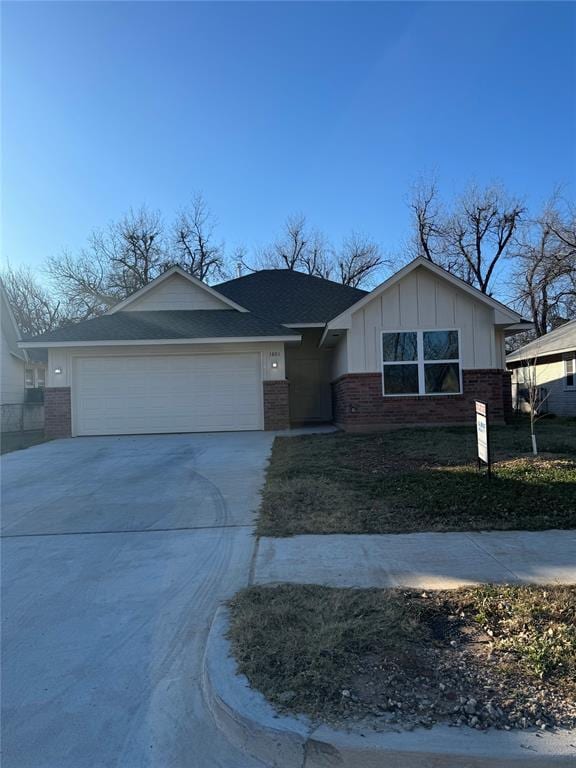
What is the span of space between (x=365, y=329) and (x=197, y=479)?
24.0 ft

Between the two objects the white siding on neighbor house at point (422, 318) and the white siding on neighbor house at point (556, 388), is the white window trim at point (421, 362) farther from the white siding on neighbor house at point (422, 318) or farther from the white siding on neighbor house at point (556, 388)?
the white siding on neighbor house at point (556, 388)

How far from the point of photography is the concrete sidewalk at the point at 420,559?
461 cm

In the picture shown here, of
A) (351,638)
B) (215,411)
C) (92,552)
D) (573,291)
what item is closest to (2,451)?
(215,411)

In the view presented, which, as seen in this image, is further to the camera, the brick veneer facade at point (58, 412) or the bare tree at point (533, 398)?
the brick veneer facade at point (58, 412)

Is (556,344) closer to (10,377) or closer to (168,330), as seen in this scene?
(168,330)

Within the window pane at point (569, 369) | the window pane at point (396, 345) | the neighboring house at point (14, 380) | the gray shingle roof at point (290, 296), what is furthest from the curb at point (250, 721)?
the window pane at point (569, 369)

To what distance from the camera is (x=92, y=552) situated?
572cm

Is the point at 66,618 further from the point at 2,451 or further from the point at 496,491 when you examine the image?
the point at 2,451

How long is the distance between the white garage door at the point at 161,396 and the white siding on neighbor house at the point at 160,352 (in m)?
0.16

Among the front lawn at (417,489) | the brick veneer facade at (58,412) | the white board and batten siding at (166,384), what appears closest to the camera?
the front lawn at (417,489)

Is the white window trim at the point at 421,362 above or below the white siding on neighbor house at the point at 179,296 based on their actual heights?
below

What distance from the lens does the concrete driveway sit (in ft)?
9.14

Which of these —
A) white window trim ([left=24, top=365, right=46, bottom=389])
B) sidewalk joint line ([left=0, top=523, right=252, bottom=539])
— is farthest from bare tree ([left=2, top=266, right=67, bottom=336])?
sidewalk joint line ([left=0, top=523, right=252, bottom=539])

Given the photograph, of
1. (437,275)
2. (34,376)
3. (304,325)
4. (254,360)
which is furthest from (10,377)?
(437,275)
